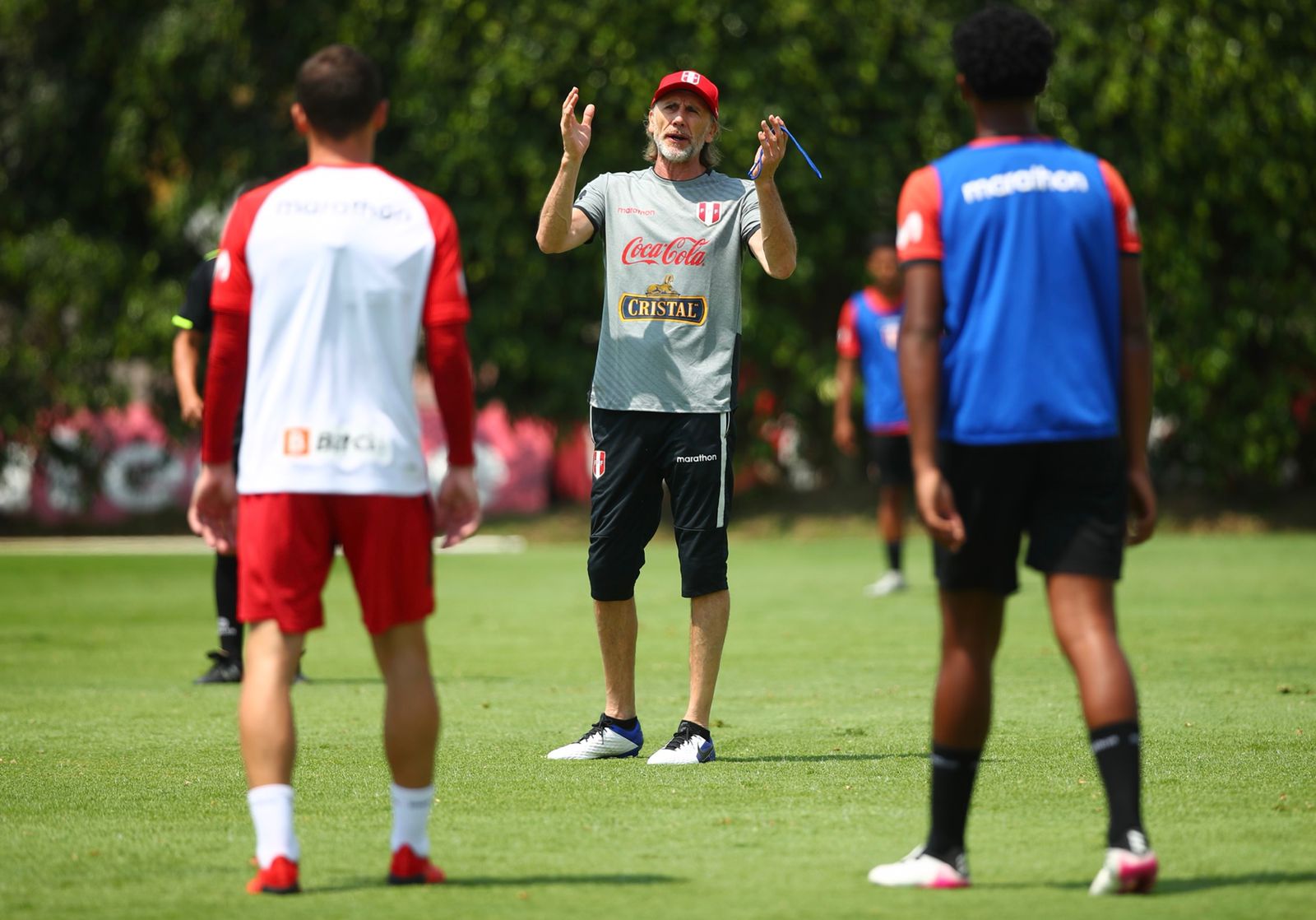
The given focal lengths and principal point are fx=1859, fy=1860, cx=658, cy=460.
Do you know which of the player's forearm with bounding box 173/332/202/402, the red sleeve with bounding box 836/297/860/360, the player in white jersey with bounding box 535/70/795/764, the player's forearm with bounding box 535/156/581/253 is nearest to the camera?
the player's forearm with bounding box 535/156/581/253

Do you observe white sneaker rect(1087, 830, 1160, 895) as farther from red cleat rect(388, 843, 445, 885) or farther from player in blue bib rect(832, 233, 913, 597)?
player in blue bib rect(832, 233, 913, 597)

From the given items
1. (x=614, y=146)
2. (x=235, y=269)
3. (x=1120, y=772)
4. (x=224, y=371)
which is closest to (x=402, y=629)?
(x=224, y=371)

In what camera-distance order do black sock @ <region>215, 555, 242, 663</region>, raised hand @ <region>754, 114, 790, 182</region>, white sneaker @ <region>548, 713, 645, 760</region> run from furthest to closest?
black sock @ <region>215, 555, 242, 663</region>
white sneaker @ <region>548, 713, 645, 760</region>
raised hand @ <region>754, 114, 790, 182</region>

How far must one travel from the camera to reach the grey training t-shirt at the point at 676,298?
6.68 metres

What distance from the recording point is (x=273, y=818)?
430 cm

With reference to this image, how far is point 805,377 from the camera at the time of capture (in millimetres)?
21016

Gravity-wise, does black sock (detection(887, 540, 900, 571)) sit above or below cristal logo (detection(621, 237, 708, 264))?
below

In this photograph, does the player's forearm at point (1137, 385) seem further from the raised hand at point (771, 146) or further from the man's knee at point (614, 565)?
the man's knee at point (614, 565)

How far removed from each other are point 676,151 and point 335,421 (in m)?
2.72

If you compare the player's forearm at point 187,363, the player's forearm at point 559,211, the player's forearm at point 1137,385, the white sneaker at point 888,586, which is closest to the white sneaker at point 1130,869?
the player's forearm at point 1137,385

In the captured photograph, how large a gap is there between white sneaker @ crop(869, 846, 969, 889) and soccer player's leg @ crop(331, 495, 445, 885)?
42.3 inches

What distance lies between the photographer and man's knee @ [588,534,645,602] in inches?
267

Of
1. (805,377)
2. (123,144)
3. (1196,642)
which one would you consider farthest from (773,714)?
(123,144)

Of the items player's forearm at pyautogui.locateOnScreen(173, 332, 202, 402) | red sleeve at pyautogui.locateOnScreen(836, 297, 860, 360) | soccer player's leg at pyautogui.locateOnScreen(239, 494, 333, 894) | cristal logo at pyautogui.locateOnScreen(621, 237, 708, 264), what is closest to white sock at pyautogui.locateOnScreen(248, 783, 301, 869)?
soccer player's leg at pyautogui.locateOnScreen(239, 494, 333, 894)
